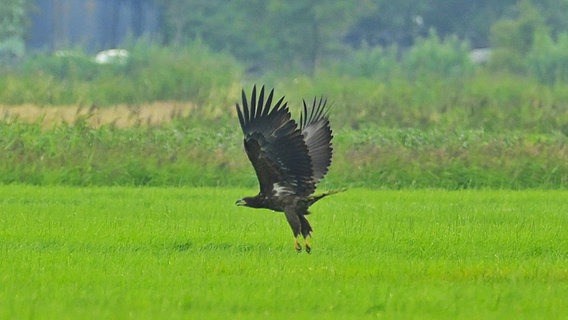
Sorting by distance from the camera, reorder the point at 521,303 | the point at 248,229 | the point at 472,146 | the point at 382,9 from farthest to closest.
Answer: the point at 382,9
the point at 472,146
the point at 248,229
the point at 521,303

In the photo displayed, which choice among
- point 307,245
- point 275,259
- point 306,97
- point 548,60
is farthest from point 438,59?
point 275,259

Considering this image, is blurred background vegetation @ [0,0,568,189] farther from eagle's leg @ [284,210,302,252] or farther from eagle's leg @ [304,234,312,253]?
eagle's leg @ [284,210,302,252]

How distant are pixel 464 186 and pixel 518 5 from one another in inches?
1590

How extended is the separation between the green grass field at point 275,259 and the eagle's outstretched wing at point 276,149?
0.57 m

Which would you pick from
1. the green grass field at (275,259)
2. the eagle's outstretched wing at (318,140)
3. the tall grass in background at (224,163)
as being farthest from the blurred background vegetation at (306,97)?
the eagle's outstretched wing at (318,140)

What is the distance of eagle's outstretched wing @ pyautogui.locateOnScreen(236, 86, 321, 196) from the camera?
39.9ft

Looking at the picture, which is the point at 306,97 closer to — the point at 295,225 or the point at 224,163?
the point at 224,163

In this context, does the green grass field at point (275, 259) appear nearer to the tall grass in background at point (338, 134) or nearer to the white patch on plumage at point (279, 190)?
the white patch on plumage at point (279, 190)

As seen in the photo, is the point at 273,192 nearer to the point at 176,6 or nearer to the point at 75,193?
the point at 75,193

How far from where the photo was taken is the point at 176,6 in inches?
2486

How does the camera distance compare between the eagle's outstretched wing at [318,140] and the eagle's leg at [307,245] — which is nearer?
the eagle's leg at [307,245]

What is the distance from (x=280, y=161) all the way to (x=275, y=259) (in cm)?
94

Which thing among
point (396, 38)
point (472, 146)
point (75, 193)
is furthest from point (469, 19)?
point (75, 193)

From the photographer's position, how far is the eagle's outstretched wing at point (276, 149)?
1217 centimetres
